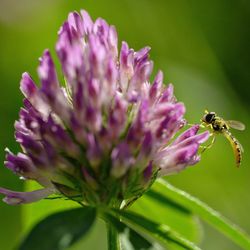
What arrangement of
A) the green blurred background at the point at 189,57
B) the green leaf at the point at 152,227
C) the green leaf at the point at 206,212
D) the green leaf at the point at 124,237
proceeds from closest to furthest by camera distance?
the green leaf at the point at 124,237 → the green leaf at the point at 152,227 → the green leaf at the point at 206,212 → the green blurred background at the point at 189,57

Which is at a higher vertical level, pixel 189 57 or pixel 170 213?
pixel 189 57

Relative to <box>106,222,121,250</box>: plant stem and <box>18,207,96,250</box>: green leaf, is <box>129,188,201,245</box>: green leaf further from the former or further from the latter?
<box>18,207,96,250</box>: green leaf

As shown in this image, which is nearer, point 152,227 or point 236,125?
point 152,227

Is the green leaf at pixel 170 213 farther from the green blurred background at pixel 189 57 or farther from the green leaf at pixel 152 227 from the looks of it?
the green blurred background at pixel 189 57

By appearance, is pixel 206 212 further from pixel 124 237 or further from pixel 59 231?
pixel 59 231

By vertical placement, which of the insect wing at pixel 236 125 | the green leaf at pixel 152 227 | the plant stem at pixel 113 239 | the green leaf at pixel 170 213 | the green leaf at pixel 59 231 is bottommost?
the green leaf at pixel 59 231

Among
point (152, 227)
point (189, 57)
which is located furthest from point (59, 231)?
point (189, 57)

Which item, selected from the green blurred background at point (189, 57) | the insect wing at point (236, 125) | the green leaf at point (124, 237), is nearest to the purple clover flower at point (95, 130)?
the green leaf at point (124, 237)
